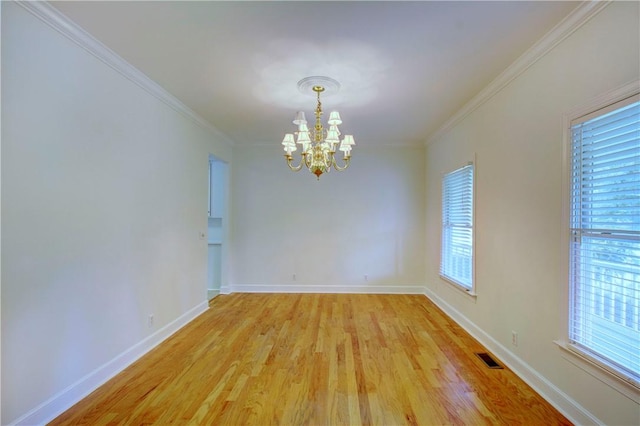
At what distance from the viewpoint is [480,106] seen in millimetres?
3361

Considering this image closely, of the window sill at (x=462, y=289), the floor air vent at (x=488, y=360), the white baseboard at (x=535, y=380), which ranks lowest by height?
the floor air vent at (x=488, y=360)

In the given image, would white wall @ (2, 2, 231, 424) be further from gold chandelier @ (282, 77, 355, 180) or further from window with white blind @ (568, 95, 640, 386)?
window with white blind @ (568, 95, 640, 386)

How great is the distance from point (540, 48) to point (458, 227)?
2343mm

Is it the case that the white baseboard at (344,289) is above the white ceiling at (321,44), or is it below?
below

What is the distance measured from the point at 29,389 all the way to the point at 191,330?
1.86m

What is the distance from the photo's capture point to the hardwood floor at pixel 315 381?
6.87 ft

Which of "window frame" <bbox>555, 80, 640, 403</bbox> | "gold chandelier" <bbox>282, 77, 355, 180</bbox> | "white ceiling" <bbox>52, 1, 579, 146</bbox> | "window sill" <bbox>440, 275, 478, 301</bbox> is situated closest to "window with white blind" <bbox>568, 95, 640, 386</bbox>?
"window frame" <bbox>555, 80, 640, 403</bbox>

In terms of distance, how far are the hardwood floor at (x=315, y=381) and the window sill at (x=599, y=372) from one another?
43 cm

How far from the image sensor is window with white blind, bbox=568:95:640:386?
1.66 metres

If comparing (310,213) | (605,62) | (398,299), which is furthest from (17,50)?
(398,299)

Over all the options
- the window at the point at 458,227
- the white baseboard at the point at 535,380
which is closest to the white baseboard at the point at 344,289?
the window at the point at 458,227

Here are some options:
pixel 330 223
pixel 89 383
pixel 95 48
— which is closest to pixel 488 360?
pixel 330 223

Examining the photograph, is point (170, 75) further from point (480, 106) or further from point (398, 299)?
point (398, 299)

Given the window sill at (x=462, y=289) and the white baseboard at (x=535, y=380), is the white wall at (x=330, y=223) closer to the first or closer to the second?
the window sill at (x=462, y=289)
